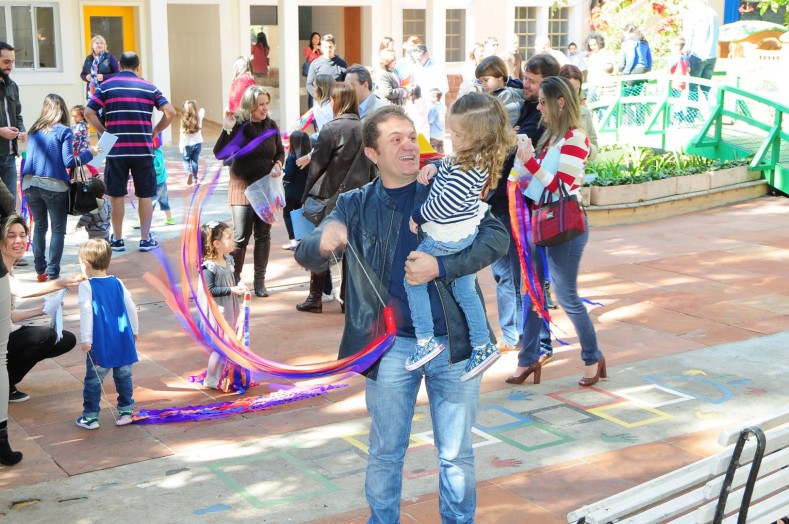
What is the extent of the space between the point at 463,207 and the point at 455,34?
18942mm

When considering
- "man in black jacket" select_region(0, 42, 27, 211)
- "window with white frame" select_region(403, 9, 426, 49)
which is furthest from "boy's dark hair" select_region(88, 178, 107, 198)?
"window with white frame" select_region(403, 9, 426, 49)

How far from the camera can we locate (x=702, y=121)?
1492cm

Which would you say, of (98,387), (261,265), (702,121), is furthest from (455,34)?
(98,387)

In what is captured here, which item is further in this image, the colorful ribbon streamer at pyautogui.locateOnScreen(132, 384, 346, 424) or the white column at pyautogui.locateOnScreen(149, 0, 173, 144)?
the white column at pyautogui.locateOnScreen(149, 0, 173, 144)

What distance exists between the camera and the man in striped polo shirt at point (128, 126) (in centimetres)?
1024

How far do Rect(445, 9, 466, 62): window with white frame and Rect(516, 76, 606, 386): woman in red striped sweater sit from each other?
53.4 feet

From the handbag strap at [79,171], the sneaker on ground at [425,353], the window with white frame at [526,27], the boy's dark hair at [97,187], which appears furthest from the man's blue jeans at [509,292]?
the window with white frame at [526,27]

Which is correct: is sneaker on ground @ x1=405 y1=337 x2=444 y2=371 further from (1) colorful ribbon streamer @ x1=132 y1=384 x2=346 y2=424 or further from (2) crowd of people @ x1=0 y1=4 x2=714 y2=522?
(1) colorful ribbon streamer @ x1=132 y1=384 x2=346 y2=424

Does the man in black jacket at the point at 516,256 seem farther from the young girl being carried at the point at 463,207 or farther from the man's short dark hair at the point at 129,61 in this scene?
the man's short dark hair at the point at 129,61

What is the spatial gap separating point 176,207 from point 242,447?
7598 mm

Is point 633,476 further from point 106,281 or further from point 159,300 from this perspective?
point 159,300

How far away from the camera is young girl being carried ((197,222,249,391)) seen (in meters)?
6.72

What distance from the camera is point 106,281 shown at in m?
6.10

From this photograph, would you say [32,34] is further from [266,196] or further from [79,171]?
[266,196]
